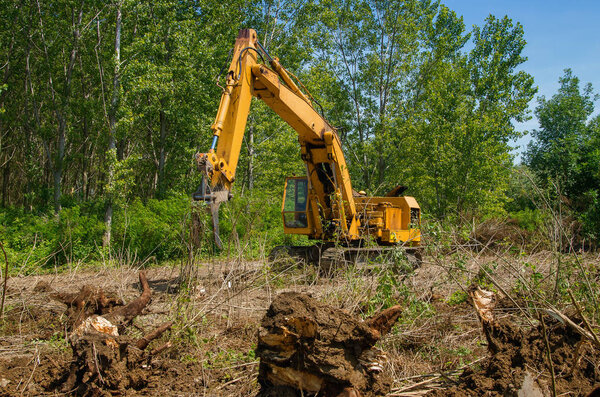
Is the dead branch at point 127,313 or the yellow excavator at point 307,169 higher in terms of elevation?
the yellow excavator at point 307,169

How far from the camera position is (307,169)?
397 inches

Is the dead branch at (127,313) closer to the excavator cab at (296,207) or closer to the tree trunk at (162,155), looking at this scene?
the excavator cab at (296,207)

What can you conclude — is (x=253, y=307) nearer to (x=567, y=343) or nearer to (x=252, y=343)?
(x=252, y=343)

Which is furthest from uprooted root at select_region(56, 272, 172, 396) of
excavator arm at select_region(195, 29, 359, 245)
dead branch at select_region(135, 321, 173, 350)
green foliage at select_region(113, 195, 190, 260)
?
green foliage at select_region(113, 195, 190, 260)

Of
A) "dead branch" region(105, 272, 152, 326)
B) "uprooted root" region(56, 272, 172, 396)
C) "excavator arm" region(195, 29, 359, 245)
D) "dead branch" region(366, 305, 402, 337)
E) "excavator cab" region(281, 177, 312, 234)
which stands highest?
"excavator arm" region(195, 29, 359, 245)

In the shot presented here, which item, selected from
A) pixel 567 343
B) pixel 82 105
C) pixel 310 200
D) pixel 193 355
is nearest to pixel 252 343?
pixel 193 355

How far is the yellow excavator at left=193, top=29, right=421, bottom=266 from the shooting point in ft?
23.1

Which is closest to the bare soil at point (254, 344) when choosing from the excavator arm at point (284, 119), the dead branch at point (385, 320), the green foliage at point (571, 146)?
the dead branch at point (385, 320)

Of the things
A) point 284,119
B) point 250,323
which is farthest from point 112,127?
point 250,323

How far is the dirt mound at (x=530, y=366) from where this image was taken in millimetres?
3312

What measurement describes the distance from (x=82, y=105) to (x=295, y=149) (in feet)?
31.3

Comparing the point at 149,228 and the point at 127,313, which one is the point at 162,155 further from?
the point at 127,313

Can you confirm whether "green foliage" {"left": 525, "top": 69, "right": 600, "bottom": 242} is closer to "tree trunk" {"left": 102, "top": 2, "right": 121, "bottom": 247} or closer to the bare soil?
the bare soil

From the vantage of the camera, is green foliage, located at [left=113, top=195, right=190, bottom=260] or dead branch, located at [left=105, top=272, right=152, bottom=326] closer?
dead branch, located at [left=105, top=272, right=152, bottom=326]
